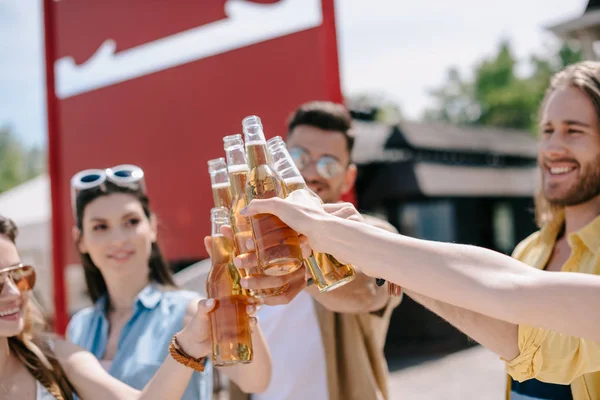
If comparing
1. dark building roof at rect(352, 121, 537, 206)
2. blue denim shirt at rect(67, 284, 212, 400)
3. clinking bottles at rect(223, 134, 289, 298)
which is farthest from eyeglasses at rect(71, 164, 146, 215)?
dark building roof at rect(352, 121, 537, 206)

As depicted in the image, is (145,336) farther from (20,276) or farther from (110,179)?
(110,179)

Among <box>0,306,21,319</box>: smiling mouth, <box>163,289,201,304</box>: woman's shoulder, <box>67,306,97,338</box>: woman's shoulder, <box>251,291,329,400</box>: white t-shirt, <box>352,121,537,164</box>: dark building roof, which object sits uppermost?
<box>352,121,537,164</box>: dark building roof

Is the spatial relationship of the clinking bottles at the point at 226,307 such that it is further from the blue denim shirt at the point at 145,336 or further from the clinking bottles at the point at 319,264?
the blue denim shirt at the point at 145,336

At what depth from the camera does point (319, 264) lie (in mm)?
1375

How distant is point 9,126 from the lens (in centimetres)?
4925

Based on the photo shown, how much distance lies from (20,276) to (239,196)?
0.87 metres

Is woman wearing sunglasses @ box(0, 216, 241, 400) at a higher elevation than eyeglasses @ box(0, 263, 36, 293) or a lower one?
lower

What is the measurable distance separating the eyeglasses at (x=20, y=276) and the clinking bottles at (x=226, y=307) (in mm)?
692

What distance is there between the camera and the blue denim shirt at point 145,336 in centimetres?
205

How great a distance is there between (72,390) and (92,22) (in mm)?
3236

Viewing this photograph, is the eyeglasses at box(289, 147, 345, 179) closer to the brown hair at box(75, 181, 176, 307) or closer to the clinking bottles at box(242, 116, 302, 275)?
the brown hair at box(75, 181, 176, 307)

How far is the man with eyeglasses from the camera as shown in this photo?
221 centimetres

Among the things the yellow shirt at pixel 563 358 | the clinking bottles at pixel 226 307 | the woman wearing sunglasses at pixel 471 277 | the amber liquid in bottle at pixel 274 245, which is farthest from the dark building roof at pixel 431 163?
the woman wearing sunglasses at pixel 471 277

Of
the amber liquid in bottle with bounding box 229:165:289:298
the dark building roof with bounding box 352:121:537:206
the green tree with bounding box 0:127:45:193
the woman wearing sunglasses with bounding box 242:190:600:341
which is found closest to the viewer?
the woman wearing sunglasses with bounding box 242:190:600:341
